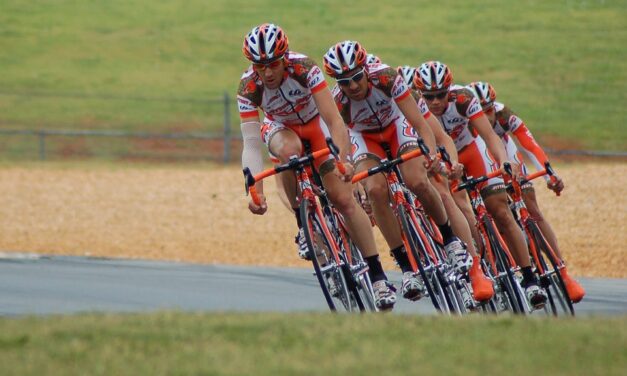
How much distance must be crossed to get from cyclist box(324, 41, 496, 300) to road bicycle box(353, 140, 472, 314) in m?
0.08

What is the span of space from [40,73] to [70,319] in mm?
30521

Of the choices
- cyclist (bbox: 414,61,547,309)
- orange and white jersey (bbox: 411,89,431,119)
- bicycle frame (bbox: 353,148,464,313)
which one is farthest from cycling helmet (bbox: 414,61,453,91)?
bicycle frame (bbox: 353,148,464,313)

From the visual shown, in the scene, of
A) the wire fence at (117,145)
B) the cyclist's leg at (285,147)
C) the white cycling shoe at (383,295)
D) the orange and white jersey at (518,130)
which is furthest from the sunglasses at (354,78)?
the wire fence at (117,145)

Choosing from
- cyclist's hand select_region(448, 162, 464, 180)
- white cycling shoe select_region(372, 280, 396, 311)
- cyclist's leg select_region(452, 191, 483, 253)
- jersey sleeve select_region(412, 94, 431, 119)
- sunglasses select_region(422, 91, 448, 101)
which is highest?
sunglasses select_region(422, 91, 448, 101)

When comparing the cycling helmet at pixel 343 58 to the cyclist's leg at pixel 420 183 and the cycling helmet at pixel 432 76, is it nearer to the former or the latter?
the cyclist's leg at pixel 420 183

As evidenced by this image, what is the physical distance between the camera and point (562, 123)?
3244cm

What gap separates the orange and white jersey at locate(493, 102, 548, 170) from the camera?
13.1 metres

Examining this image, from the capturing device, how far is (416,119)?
10.2 meters

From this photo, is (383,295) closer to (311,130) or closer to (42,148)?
(311,130)

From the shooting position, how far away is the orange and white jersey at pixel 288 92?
979 centimetres

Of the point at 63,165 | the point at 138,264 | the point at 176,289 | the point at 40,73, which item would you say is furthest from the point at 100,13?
the point at 176,289

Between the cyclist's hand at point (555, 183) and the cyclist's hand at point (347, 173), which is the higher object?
the cyclist's hand at point (347, 173)

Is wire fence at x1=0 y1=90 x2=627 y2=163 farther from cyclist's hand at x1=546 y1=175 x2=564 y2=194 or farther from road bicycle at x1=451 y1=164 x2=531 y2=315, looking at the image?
road bicycle at x1=451 y1=164 x2=531 y2=315

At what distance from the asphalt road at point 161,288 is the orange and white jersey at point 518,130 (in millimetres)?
1457
